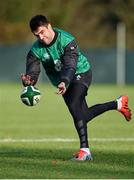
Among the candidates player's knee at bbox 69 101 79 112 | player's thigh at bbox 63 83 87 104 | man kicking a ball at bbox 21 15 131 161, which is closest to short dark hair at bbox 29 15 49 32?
man kicking a ball at bbox 21 15 131 161

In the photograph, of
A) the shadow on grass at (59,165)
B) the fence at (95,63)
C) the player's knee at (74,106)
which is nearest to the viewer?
the shadow on grass at (59,165)

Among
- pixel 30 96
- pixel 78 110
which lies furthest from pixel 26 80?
pixel 78 110

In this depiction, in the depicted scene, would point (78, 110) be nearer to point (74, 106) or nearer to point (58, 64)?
point (74, 106)

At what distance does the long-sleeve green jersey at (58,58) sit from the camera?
39.6 ft

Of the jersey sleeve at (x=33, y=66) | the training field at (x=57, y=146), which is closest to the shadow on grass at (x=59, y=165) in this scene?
the training field at (x=57, y=146)

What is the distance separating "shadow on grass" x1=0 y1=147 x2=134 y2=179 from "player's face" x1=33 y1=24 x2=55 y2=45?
1.56 m

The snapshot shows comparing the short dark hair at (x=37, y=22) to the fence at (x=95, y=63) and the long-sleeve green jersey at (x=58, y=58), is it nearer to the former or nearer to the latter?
the long-sleeve green jersey at (x=58, y=58)

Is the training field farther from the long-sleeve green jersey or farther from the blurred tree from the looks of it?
the blurred tree

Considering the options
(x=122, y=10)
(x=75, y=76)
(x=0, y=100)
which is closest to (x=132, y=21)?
(x=122, y=10)

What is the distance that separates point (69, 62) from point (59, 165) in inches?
59.1

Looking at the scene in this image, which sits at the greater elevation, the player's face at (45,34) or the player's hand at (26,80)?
the player's face at (45,34)

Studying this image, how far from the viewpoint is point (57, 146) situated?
14.3 metres

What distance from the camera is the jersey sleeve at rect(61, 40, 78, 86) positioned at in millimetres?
11877

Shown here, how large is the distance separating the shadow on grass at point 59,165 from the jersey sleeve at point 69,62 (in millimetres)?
1079
